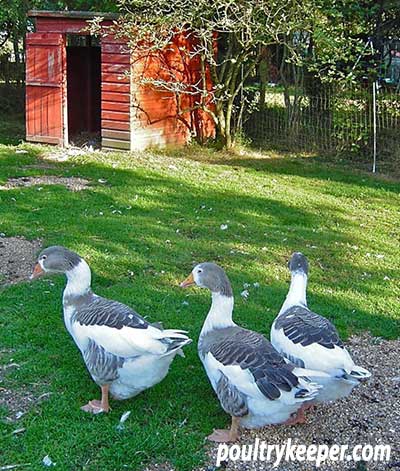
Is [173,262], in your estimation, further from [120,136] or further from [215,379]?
[120,136]

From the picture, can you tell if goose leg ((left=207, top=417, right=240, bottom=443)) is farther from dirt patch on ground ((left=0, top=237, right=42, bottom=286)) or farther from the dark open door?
the dark open door

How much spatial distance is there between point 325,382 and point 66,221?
204 inches

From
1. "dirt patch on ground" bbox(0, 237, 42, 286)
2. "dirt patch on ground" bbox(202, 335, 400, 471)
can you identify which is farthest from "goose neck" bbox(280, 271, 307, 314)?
"dirt patch on ground" bbox(0, 237, 42, 286)

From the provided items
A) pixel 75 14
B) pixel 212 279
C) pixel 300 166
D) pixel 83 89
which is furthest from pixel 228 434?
pixel 83 89

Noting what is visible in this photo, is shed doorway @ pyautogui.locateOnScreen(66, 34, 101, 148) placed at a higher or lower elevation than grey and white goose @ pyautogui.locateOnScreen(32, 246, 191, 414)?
higher

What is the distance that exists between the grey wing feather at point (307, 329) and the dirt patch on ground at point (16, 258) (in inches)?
121

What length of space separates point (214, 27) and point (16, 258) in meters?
7.13

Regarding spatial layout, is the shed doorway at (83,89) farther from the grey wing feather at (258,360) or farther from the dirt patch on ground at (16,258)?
the grey wing feather at (258,360)

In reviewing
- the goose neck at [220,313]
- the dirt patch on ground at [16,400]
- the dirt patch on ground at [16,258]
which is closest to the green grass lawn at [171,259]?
the dirt patch on ground at [16,400]

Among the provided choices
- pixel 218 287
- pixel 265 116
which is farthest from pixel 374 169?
pixel 218 287

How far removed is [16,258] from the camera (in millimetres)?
7332

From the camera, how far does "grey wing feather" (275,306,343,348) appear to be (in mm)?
4301

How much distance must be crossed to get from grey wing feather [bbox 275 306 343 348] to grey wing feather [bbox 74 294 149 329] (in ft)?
2.92

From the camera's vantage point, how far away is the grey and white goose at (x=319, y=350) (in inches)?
161
